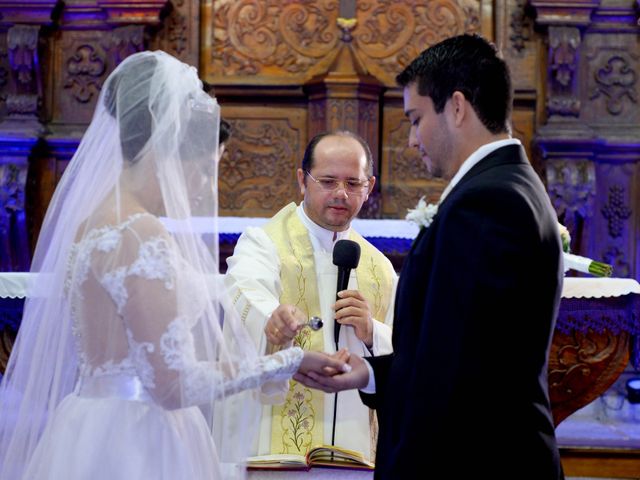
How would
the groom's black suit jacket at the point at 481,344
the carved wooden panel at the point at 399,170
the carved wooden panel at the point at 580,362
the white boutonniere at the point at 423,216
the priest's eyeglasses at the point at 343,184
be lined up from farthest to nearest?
the carved wooden panel at the point at 399,170 → the carved wooden panel at the point at 580,362 → the priest's eyeglasses at the point at 343,184 → the white boutonniere at the point at 423,216 → the groom's black suit jacket at the point at 481,344

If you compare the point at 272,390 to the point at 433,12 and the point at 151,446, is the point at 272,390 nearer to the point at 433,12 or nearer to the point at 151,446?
the point at 151,446

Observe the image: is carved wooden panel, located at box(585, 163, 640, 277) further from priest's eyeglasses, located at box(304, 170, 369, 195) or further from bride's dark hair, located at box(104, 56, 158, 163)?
bride's dark hair, located at box(104, 56, 158, 163)

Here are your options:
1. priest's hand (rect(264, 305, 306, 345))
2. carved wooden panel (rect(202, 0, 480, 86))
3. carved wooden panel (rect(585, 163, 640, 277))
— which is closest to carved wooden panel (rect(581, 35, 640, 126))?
carved wooden panel (rect(585, 163, 640, 277))

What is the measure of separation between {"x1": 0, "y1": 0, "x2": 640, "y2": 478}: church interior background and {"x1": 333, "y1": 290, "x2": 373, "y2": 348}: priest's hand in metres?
3.28

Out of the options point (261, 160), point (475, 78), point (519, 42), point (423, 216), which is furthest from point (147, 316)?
point (519, 42)

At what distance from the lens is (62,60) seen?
7438 millimetres

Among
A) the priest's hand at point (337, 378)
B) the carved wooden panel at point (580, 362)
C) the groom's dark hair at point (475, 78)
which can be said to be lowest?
the carved wooden panel at point (580, 362)

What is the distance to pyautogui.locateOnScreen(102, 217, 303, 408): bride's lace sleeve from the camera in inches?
104

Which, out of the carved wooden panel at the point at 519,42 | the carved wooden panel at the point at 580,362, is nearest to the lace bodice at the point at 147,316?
the carved wooden panel at the point at 580,362

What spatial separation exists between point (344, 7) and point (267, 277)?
12.0 ft

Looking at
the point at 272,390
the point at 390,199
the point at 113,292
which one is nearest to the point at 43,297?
the point at 113,292

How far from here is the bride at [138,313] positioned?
2.67 metres

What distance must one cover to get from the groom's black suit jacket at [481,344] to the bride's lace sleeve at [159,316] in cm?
56

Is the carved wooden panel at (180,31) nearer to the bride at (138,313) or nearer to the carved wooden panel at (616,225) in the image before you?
the carved wooden panel at (616,225)
